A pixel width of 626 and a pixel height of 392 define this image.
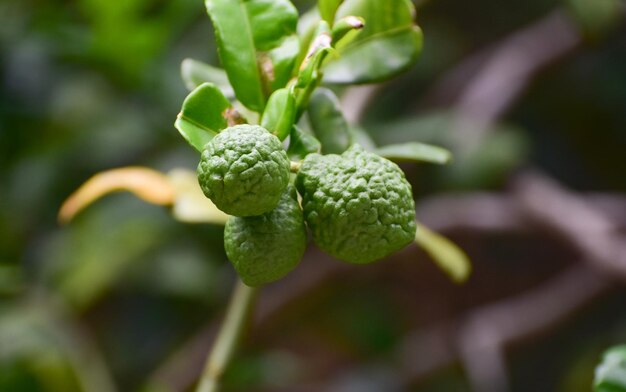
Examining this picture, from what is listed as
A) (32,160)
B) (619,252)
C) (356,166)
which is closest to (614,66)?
(619,252)

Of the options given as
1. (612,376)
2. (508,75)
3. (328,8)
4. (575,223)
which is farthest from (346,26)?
(508,75)

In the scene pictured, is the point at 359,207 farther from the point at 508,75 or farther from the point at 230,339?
the point at 508,75

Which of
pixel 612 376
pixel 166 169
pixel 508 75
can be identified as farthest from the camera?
pixel 508 75

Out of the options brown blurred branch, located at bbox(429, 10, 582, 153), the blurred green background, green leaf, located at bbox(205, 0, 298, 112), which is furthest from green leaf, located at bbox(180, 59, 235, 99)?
brown blurred branch, located at bbox(429, 10, 582, 153)

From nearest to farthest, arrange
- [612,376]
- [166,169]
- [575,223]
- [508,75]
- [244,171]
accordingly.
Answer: [244,171], [612,376], [575,223], [166,169], [508,75]

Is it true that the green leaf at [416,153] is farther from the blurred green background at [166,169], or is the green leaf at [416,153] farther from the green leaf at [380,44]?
the blurred green background at [166,169]

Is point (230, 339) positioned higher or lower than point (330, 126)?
lower

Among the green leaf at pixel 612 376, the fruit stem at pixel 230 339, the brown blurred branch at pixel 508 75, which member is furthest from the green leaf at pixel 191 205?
the brown blurred branch at pixel 508 75
